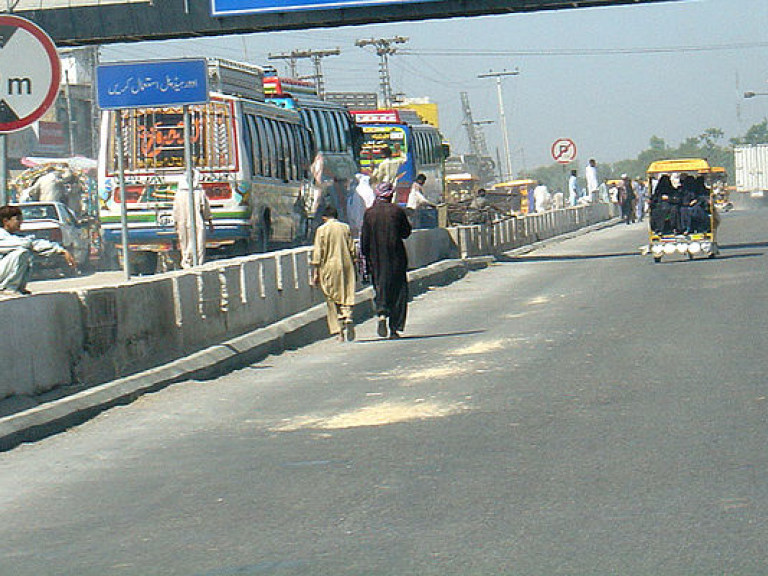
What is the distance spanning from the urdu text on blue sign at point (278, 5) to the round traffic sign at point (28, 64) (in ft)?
53.0

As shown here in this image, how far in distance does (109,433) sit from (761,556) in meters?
5.37

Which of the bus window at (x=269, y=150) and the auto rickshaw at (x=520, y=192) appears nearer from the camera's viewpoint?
the bus window at (x=269, y=150)

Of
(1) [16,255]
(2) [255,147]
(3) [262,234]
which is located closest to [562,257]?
(3) [262,234]

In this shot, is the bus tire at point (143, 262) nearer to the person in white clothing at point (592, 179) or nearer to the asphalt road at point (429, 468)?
the asphalt road at point (429, 468)

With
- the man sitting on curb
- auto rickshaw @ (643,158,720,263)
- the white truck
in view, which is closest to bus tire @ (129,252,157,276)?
auto rickshaw @ (643,158,720,263)

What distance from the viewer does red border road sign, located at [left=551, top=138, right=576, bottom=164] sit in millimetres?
44406

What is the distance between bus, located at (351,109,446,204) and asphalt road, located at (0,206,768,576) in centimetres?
2785

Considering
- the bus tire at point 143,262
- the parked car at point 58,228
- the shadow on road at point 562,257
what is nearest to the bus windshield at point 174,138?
the bus tire at point 143,262

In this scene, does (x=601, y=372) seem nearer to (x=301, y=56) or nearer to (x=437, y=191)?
(x=437, y=191)

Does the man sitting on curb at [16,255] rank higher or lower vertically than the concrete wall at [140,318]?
higher

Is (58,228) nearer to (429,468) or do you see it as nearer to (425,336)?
(425,336)

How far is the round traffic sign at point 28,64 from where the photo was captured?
974 centimetres

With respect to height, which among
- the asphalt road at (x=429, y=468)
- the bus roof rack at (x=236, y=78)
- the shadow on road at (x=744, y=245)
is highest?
A: the bus roof rack at (x=236, y=78)

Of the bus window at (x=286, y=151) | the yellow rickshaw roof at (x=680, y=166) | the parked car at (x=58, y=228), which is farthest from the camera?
the parked car at (x=58, y=228)
